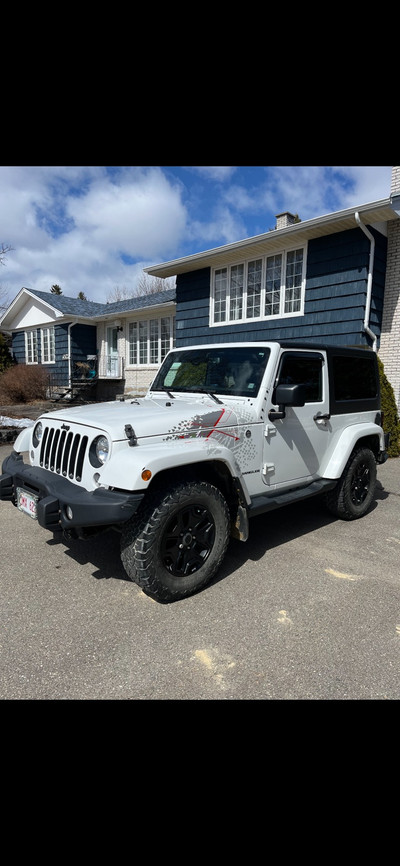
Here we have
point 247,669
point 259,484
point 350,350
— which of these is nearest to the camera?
point 247,669

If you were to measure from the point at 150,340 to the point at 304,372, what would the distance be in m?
11.5

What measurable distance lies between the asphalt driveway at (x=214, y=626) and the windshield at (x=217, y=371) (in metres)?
1.48

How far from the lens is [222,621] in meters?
2.73

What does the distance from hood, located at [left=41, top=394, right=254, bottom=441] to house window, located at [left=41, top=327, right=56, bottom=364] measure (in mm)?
16128

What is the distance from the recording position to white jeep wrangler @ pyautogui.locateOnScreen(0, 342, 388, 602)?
2699 millimetres

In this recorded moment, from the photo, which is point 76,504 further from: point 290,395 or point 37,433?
point 290,395

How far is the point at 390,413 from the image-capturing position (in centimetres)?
805

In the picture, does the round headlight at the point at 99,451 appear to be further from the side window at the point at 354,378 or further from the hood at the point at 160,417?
the side window at the point at 354,378

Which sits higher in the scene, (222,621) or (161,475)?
(161,475)

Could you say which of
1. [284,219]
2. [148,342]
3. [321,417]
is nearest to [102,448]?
[321,417]
